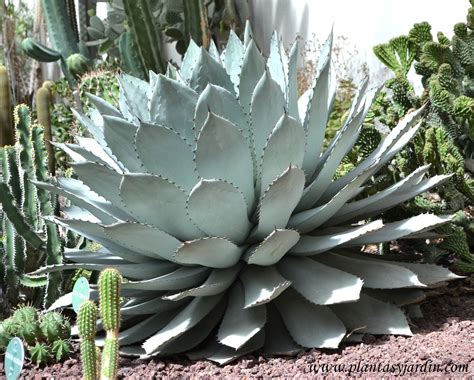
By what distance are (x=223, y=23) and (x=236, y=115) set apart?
5.62 m

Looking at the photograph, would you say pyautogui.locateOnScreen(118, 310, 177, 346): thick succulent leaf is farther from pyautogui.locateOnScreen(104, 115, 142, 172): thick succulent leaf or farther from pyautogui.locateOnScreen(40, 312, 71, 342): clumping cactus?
pyautogui.locateOnScreen(104, 115, 142, 172): thick succulent leaf

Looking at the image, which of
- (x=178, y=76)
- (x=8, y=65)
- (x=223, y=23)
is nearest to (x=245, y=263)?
(x=178, y=76)

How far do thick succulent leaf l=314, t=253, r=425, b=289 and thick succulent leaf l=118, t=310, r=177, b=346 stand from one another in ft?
1.66

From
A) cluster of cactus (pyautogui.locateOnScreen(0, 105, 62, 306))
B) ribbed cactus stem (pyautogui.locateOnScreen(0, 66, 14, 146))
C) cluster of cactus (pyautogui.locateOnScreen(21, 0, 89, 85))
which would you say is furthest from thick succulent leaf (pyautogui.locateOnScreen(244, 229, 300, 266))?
cluster of cactus (pyautogui.locateOnScreen(21, 0, 89, 85))

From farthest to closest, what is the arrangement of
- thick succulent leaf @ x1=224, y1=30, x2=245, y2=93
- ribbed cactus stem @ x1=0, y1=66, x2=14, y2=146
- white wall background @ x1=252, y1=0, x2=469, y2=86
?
ribbed cactus stem @ x1=0, y1=66, x2=14, y2=146
white wall background @ x1=252, y1=0, x2=469, y2=86
thick succulent leaf @ x1=224, y1=30, x2=245, y2=93

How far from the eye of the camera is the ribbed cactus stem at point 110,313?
5.04ft

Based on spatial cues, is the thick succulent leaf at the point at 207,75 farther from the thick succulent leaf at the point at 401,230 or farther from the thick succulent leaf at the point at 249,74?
the thick succulent leaf at the point at 401,230

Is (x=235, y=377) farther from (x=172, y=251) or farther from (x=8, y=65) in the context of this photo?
(x=8, y=65)

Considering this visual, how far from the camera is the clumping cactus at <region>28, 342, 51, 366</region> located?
7.09ft

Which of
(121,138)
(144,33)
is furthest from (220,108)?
(144,33)

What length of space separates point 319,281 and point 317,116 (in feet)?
1.69

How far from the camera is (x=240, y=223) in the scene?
2020 millimetres

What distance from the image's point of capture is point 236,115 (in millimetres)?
2102

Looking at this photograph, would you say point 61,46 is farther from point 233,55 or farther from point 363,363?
point 363,363
